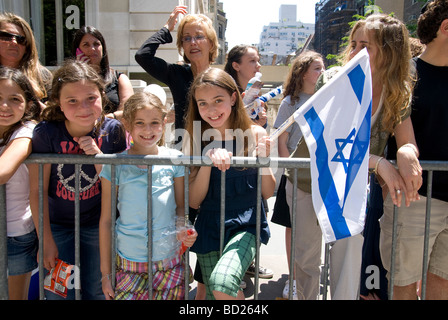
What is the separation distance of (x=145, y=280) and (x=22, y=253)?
2.86 ft

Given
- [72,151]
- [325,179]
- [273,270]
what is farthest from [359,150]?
[273,270]

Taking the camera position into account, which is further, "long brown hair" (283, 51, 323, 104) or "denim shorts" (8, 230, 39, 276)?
"long brown hair" (283, 51, 323, 104)

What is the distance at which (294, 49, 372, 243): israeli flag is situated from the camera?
7.20ft

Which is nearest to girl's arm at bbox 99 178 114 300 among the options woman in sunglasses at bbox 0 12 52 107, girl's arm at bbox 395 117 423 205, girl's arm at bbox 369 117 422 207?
woman in sunglasses at bbox 0 12 52 107

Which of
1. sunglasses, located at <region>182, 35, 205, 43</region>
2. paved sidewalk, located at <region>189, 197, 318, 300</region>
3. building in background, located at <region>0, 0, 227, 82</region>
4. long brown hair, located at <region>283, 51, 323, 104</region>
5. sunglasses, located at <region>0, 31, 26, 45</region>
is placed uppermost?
building in background, located at <region>0, 0, 227, 82</region>

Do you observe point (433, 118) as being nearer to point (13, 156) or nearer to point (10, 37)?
point (13, 156)

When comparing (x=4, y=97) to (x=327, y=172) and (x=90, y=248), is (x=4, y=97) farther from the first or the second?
(x=327, y=172)

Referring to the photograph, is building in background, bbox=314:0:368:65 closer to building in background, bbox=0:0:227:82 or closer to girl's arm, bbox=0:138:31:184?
building in background, bbox=0:0:227:82

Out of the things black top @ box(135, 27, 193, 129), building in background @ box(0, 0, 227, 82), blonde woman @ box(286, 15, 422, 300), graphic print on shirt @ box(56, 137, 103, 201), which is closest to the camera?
blonde woman @ box(286, 15, 422, 300)

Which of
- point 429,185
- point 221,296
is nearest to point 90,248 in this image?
point 221,296

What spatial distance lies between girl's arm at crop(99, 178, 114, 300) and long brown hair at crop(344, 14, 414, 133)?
70.4 inches

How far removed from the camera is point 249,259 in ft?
7.50
